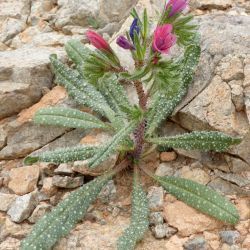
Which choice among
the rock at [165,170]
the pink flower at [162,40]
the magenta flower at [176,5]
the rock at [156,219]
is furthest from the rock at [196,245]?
the magenta flower at [176,5]

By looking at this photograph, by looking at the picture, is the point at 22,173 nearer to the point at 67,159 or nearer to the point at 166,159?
the point at 67,159

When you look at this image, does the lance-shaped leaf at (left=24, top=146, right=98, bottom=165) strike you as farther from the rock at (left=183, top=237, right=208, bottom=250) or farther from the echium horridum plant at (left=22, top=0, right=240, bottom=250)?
the rock at (left=183, top=237, right=208, bottom=250)

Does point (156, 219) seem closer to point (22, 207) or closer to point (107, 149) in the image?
point (107, 149)

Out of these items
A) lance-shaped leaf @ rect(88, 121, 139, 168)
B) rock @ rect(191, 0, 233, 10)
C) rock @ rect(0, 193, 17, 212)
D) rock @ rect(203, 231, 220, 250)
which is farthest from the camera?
rock @ rect(191, 0, 233, 10)

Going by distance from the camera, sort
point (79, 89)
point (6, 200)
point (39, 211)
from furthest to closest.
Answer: point (79, 89)
point (6, 200)
point (39, 211)

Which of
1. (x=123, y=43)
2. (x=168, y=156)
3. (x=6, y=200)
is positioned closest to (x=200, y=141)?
(x=168, y=156)

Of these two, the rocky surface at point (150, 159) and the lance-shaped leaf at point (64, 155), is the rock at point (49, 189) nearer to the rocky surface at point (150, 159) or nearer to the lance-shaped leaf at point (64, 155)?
the rocky surface at point (150, 159)

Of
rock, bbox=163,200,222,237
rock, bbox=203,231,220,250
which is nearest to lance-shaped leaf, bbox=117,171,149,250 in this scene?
rock, bbox=163,200,222,237
